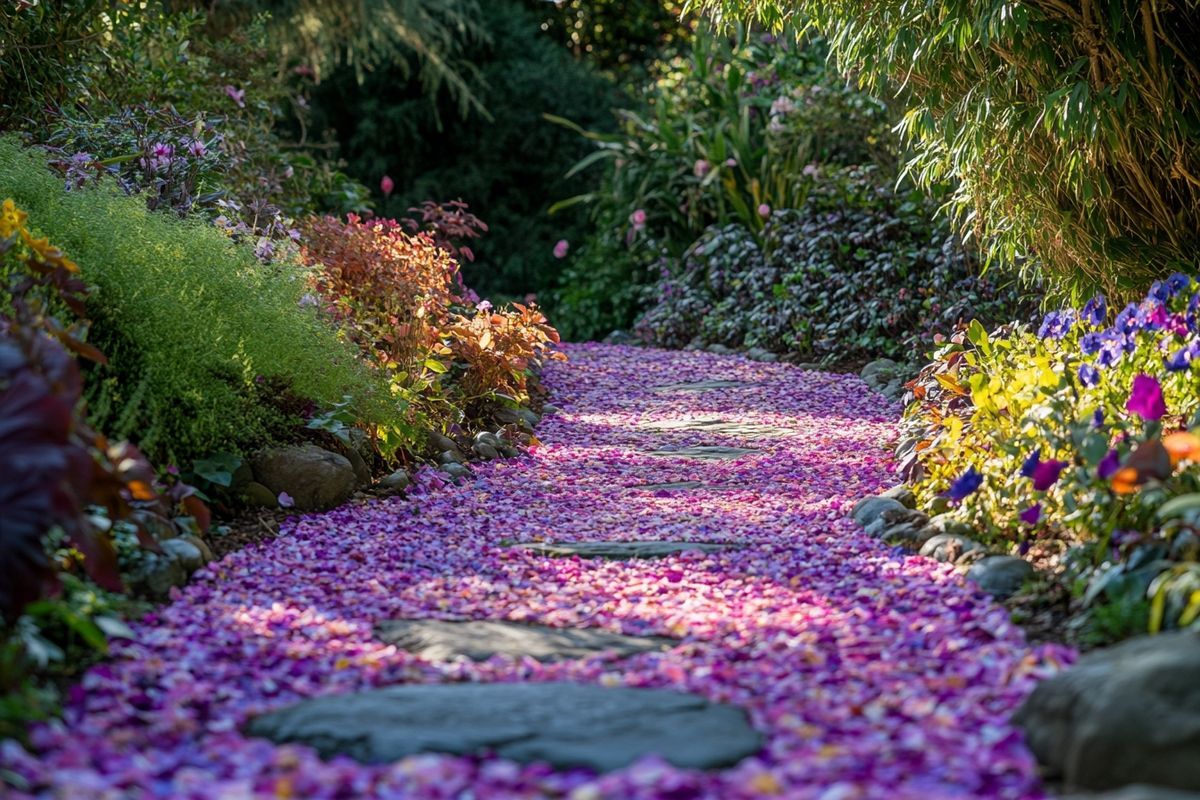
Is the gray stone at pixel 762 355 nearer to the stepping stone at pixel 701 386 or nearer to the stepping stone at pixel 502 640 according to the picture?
the stepping stone at pixel 701 386

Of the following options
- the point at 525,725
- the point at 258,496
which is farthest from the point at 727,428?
the point at 525,725

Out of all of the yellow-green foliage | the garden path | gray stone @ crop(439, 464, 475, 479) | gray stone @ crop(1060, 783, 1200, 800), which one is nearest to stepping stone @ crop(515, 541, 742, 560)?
the garden path

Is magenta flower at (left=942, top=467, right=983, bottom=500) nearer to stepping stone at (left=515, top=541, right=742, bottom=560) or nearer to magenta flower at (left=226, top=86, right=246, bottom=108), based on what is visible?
stepping stone at (left=515, top=541, right=742, bottom=560)

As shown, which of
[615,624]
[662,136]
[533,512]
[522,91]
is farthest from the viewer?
[522,91]

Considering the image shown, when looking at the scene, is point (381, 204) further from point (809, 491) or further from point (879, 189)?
point (809, 491)

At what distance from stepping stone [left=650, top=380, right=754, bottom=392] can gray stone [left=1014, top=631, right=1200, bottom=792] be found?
5.25m

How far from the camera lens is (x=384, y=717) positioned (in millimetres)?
2166

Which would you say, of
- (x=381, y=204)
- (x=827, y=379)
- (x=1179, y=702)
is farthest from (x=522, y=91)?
(x=1179, y=702)

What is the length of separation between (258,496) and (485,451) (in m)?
1.42

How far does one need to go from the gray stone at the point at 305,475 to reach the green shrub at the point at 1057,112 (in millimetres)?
2228

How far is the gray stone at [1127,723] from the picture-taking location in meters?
1.81

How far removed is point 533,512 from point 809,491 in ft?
3.28

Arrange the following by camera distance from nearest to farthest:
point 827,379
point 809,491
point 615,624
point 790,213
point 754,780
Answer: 1. point 754,780
2. point 615,624
3. point 809,491
4. point 827,379
5. point 790,213

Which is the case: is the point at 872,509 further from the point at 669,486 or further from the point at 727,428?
the point at 727,428
